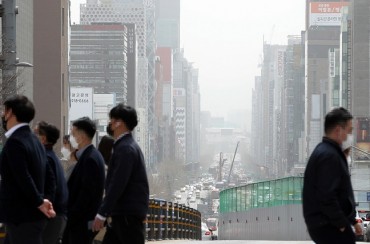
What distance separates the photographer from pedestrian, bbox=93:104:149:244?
1156 centimetres

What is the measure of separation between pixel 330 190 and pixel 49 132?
11.5ft

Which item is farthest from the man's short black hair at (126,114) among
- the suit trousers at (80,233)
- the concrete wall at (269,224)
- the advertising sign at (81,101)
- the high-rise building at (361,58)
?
the advertising sign at (81,101)

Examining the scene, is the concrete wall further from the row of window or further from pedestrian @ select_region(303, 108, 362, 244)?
pedestrian @ select_region(303, 108, 362, 244)

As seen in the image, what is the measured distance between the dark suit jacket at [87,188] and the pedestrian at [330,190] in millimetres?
2469

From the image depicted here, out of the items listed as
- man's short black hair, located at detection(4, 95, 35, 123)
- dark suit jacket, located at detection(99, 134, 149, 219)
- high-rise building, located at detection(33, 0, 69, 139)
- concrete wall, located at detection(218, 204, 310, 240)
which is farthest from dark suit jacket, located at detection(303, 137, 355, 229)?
high-rise building, located at detection(33, 0, 69, 139)

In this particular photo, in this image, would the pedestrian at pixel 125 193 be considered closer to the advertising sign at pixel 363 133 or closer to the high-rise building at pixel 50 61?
the high-rise building at pixel 50 61

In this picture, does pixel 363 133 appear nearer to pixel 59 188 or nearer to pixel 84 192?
pixel 84 192

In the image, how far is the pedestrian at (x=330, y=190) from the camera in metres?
10.5

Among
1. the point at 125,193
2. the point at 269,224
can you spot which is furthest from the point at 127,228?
the point at 269,224

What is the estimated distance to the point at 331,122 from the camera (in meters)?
10.9

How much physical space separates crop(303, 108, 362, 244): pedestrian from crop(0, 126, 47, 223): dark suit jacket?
2298mm

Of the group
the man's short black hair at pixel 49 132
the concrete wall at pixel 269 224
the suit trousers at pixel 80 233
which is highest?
the man's short black hair at pixel 49 132

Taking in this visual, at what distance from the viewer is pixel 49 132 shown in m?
12.9

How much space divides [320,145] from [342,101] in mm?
156594
